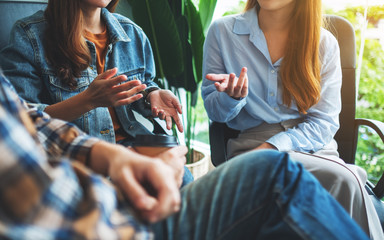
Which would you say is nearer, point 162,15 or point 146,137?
point 146,137

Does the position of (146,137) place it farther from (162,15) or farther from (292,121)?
(162,15)

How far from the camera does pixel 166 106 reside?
3.94 feet

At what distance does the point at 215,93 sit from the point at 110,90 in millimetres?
476

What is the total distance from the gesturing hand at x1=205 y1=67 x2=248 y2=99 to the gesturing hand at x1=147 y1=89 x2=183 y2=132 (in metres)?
0.18

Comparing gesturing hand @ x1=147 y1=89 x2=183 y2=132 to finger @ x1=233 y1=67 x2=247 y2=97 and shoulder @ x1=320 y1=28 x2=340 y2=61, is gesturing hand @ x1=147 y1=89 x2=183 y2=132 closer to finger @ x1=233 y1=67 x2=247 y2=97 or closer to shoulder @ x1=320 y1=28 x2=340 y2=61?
finger @ x1=233 y1=67 x2=247 y2=97

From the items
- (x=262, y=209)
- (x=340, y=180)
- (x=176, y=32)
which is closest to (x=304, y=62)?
(x=340, y=180)

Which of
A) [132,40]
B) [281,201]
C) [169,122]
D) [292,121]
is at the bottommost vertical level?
[292,121]

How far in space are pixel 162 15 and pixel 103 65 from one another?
1.57ft

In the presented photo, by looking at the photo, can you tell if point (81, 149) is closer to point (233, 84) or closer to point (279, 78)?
point (233, 84)

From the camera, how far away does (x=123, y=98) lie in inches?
37.2

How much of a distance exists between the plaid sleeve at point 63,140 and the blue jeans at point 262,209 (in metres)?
0.21

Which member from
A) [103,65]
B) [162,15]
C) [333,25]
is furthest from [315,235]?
[162,15]

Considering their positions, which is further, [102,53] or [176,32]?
[176,32]

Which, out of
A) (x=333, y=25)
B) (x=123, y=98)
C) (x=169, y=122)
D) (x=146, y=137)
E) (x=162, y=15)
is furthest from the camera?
(x=162, y=15)
